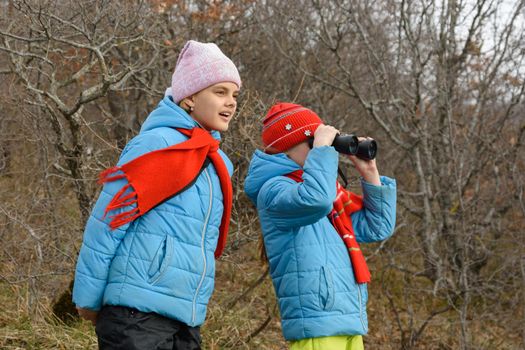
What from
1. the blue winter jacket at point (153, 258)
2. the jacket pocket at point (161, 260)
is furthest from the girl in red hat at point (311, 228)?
the jacket pocket at point (161, 260)

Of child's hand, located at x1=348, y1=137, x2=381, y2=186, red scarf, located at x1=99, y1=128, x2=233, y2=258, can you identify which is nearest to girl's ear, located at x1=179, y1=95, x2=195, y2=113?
red scarf, located at x1=99, y1=128, x2=233, y2=258

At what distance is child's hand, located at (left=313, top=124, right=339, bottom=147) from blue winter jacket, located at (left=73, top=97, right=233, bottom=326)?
0.57 metres

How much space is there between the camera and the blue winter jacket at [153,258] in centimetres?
253

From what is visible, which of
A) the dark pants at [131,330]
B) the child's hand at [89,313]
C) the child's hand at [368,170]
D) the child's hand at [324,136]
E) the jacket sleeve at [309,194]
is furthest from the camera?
the child's hand at [368,170]

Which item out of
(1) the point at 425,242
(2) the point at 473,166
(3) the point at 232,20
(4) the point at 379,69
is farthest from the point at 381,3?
(1) the point at 425,242

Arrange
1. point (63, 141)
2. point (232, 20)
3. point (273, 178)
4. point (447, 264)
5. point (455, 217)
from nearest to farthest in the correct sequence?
point (273, 178) → point (63, 141) → point (447, 264) → point (455, 217) → point (232, 20)

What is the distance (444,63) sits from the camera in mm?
7508

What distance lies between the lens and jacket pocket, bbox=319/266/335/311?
2.92m

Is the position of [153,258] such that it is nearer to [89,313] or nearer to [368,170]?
[89,313]

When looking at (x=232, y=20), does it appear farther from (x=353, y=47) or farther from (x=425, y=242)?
(x=425, y=242)

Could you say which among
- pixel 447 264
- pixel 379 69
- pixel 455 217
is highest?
pixel 379 69

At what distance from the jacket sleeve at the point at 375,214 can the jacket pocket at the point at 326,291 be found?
0.48 m

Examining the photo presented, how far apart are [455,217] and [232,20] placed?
3.45m

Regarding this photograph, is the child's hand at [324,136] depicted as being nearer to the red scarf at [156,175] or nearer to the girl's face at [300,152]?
the girl's face at [300,152]
